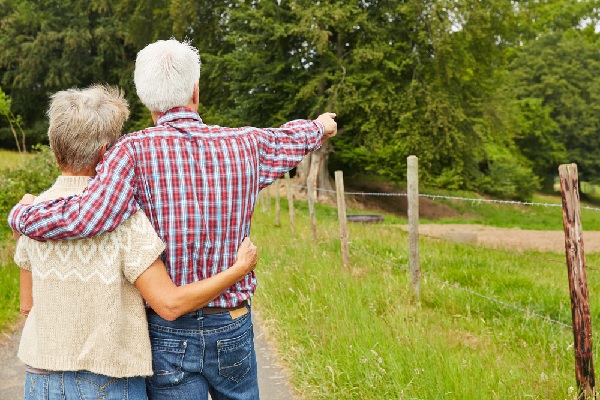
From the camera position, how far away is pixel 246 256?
208 centimetres

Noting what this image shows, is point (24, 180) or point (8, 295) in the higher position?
point (24, 180)

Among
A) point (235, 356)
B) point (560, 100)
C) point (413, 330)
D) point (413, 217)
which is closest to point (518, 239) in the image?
point (413, 217)

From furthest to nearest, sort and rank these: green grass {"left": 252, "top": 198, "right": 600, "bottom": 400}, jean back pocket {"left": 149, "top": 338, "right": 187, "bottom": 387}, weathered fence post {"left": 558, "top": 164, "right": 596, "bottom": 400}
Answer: green grass {"left": 252, "top": 198, "right": 600, "bottom": 400} < weathered fence post {"left": 558, "top": 164, "right": 596, "bottom": 400} < jean back pocket {"left": 149, "top": 338, "right": 187, "bottom": 387}

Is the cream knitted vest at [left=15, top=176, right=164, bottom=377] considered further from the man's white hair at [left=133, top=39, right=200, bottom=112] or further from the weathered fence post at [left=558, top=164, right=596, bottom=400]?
the weathered fence post at [left=558, top=164, right=596, bottom=400]

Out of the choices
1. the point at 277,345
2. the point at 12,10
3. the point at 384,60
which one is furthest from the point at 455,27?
the point at 12,10

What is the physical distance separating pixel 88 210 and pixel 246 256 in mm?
485

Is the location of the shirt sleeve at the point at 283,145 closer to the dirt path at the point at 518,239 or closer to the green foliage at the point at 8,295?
the green foliage at the point at 8,295

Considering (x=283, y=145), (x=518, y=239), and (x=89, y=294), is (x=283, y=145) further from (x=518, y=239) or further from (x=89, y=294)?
(x=518, y=239)

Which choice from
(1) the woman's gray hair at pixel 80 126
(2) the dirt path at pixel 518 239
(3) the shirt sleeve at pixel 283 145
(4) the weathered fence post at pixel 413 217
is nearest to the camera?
(1) the woman's gray hair at pixel 80 126

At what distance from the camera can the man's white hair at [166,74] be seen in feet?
6.84

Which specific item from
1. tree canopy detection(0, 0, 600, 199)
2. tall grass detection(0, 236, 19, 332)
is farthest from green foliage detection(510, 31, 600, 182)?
tall grass detection(0, 236, 19, 332)

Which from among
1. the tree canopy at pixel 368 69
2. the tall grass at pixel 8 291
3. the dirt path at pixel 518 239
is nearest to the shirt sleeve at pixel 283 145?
the tall grass at pixel 8 291

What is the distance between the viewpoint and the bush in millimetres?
8576

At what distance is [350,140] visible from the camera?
29.8 m
